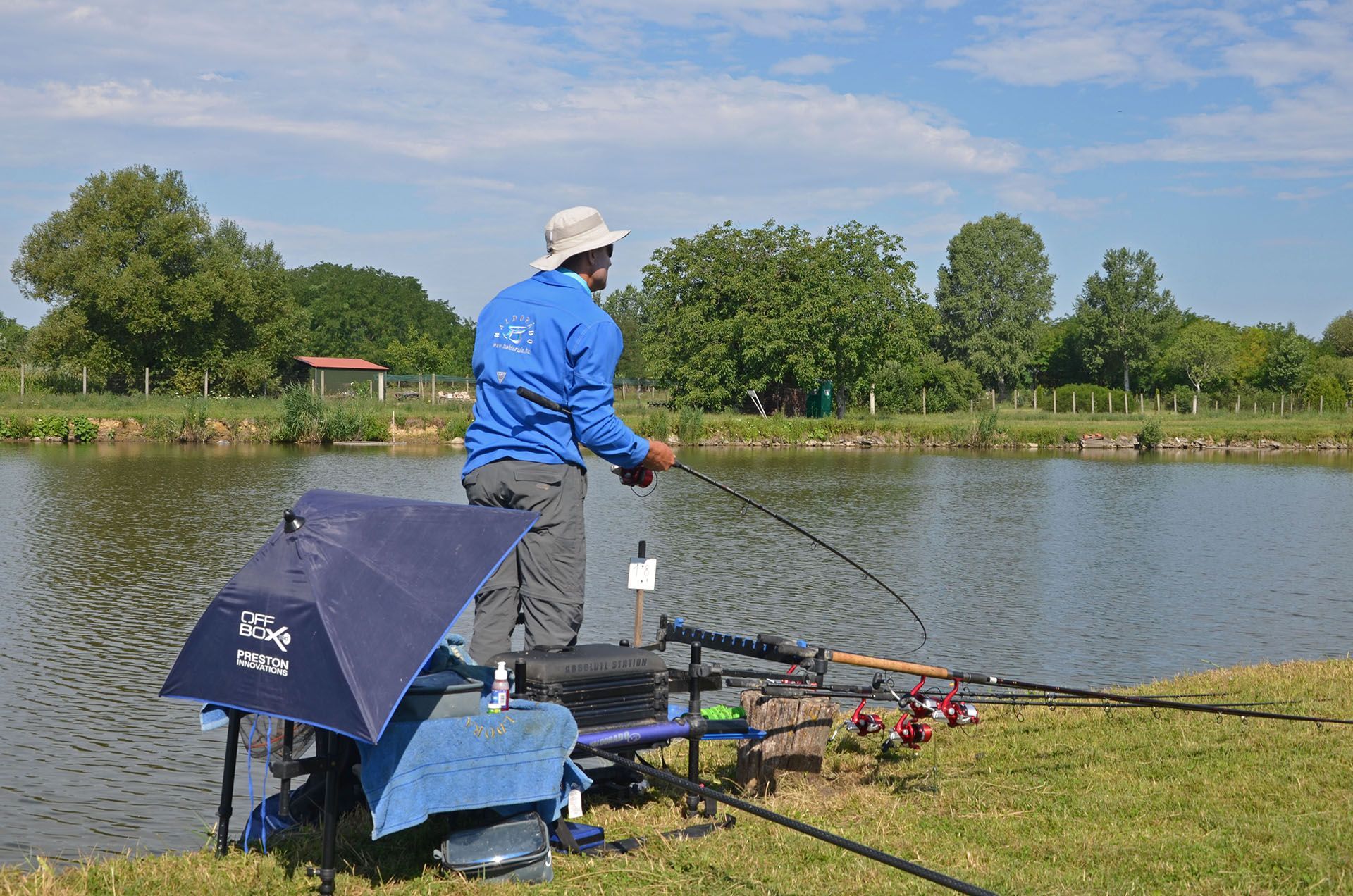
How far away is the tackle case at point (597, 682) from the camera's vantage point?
4.80 meters

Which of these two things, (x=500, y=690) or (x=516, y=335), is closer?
(x=500, y=690)

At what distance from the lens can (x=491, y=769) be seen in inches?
168

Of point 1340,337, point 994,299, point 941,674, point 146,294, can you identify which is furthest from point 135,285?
point 1340,337

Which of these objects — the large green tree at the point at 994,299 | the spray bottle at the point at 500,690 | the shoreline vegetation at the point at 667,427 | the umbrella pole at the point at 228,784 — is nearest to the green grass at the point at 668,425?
the shoreline vegetation at the point at 667,427

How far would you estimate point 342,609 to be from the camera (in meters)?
4.08

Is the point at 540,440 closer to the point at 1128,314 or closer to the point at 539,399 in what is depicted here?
the point at 539,399

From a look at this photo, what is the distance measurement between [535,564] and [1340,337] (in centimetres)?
10781

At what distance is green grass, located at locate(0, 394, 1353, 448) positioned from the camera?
4197 centimetres

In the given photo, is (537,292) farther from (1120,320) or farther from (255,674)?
(1120,320)

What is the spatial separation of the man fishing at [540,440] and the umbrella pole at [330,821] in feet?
3.83

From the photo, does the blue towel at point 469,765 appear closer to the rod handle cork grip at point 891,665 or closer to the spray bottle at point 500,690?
the spray bottle at point 500,690

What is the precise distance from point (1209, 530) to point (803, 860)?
19047 mm

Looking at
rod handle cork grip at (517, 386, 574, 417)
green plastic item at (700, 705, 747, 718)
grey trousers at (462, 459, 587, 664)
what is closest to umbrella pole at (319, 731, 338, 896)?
grey trousers at (462, 459, 587, 664)

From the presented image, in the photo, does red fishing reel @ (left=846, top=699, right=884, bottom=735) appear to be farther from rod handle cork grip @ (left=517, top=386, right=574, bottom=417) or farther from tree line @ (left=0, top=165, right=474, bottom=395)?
tree line @ (left=0, top=165, right=474, bottom=395)
